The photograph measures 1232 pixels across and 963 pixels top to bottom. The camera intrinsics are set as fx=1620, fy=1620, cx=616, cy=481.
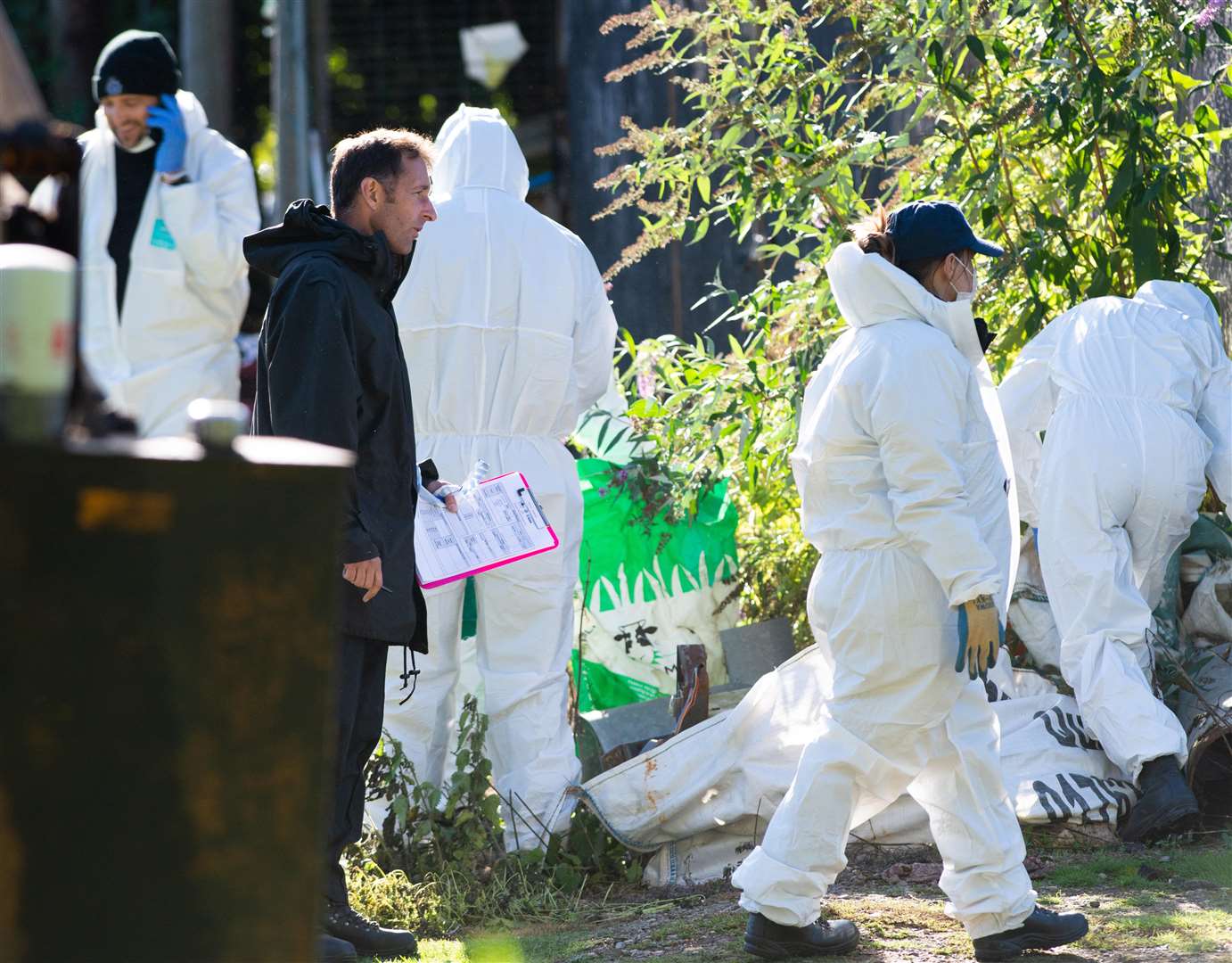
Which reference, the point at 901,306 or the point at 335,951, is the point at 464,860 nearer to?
the point at 335,951

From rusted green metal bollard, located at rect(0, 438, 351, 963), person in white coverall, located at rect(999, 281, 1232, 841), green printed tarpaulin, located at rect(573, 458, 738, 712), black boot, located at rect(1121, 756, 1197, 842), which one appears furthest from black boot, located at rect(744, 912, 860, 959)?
rusted green metal bollard, located at rect(0, 438, 351, 963)

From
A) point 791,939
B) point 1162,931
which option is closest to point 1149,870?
point 1162,931

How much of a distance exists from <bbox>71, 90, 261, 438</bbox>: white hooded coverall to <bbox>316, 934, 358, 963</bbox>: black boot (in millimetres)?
2611

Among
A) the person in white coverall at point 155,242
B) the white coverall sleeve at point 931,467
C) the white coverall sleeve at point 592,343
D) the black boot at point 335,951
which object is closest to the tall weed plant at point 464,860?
the black boot at point 335,951

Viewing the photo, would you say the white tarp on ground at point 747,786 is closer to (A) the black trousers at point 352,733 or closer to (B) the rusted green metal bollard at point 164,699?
(A) the black trousers at point 352,733

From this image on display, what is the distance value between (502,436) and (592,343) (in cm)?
40

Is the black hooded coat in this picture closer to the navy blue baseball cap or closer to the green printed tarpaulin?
the navy blue baseball cap

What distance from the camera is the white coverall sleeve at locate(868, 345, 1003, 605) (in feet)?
10.4

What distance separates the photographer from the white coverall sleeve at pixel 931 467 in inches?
125

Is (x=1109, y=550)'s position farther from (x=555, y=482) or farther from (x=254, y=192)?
(x=254, y=192)

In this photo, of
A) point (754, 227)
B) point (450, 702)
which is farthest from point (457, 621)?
point (754, 227)

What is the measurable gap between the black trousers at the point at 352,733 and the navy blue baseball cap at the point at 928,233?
1.40 meters

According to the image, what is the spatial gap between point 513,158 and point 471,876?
6.66 ft

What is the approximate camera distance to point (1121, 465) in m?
4.56
